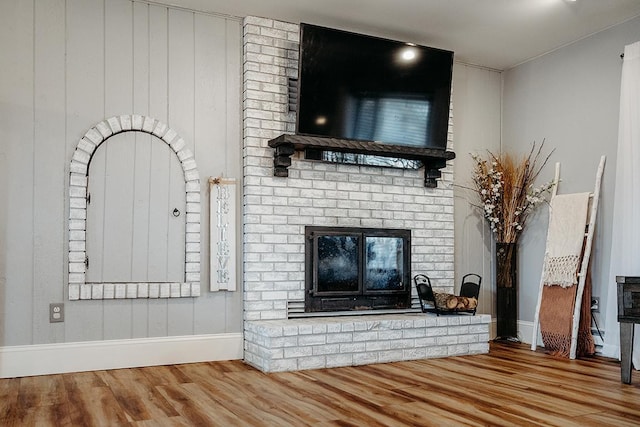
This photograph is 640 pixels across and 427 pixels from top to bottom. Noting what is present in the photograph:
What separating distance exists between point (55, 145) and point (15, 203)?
1.45ft

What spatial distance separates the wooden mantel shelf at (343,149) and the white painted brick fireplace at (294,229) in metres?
0.12

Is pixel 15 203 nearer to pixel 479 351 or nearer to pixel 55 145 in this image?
pixel 55 145

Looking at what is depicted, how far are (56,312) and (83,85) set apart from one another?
1.49 metres

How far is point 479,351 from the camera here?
15.0 feet

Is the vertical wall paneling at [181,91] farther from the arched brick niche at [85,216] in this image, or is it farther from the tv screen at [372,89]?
the tv screen at [372,89]

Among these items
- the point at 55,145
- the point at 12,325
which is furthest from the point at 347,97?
the point at 12,325

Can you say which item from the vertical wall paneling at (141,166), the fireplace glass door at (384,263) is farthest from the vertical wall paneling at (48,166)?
the fireplace glass door at (384,263)

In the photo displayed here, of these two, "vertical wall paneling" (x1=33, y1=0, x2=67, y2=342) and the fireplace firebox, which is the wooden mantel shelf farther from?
"vertical wall paneling" (x1=33, y1=0, x2=67, y2=342)

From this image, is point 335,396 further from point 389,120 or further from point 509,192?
point 509,192

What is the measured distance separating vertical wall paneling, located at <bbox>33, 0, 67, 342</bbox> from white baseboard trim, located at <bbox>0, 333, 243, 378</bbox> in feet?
0.32

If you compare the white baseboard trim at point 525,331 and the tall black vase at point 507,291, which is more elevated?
the tall black vase at point 507,291

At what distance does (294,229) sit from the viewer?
4426 millimetres

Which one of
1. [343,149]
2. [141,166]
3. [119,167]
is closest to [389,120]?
[343,149]

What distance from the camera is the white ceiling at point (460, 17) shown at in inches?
163
